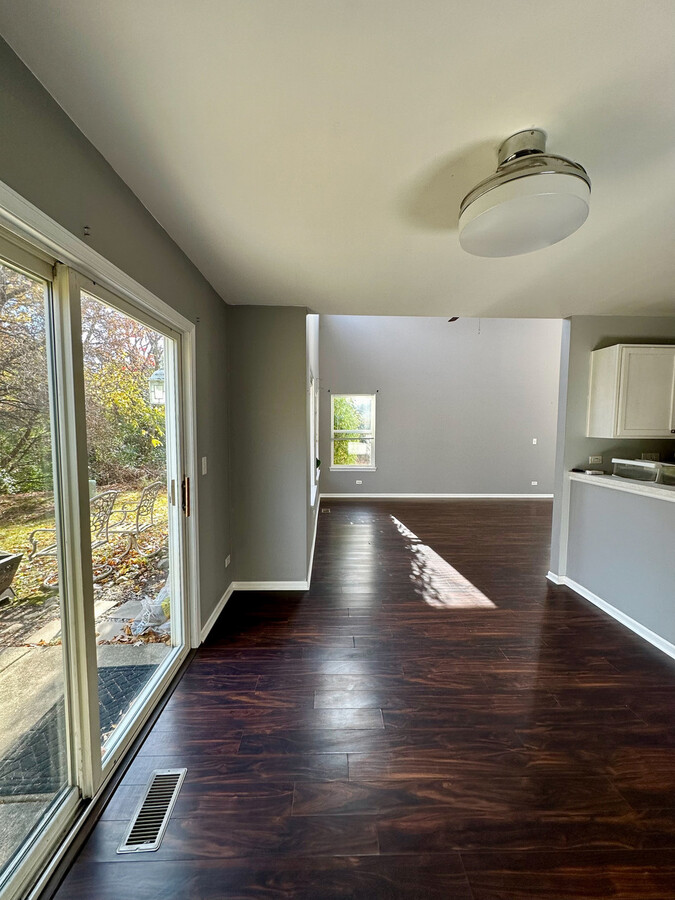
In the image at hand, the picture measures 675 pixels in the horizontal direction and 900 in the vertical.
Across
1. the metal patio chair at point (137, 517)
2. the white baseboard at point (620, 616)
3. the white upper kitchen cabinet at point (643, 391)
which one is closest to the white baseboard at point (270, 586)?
the metal patio chair at point (137, 517)

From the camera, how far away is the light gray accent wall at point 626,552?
2.33 metres

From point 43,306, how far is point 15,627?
1.05 m

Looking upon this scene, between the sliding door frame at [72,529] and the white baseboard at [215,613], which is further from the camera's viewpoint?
the white baseboard at [215,613]

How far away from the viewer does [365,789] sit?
4.59ft

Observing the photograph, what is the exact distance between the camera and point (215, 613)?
260 cm

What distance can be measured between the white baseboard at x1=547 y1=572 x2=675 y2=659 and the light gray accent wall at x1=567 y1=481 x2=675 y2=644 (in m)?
0.03

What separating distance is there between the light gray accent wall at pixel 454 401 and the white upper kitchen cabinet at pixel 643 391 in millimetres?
4096

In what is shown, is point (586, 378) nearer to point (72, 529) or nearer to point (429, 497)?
point (72, 529)

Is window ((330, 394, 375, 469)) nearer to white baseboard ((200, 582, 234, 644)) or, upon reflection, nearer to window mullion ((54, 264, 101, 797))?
white baseboard ((200, 582, 234, 644))

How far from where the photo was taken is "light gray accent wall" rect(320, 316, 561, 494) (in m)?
6.89

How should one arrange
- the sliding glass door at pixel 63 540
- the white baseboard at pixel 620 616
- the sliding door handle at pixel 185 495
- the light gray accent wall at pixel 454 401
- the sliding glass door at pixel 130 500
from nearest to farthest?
the sliding glass door at pixel 63 540 → the sliding glass door at pixel 130 500 → the sliding door handle at pixel 185 495 → the white baseboard at pixel 620 616 → the light gray accent wall at pixel 454 401

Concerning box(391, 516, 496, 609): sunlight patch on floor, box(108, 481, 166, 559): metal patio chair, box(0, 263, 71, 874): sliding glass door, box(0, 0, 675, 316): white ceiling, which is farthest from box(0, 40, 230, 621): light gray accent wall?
box(391, 516, 496, 609): sunlight patch on floor

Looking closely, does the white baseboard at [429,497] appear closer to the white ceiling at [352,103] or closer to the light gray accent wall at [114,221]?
the light gray accent wall at [114,221]

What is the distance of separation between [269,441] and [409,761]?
2268mm
